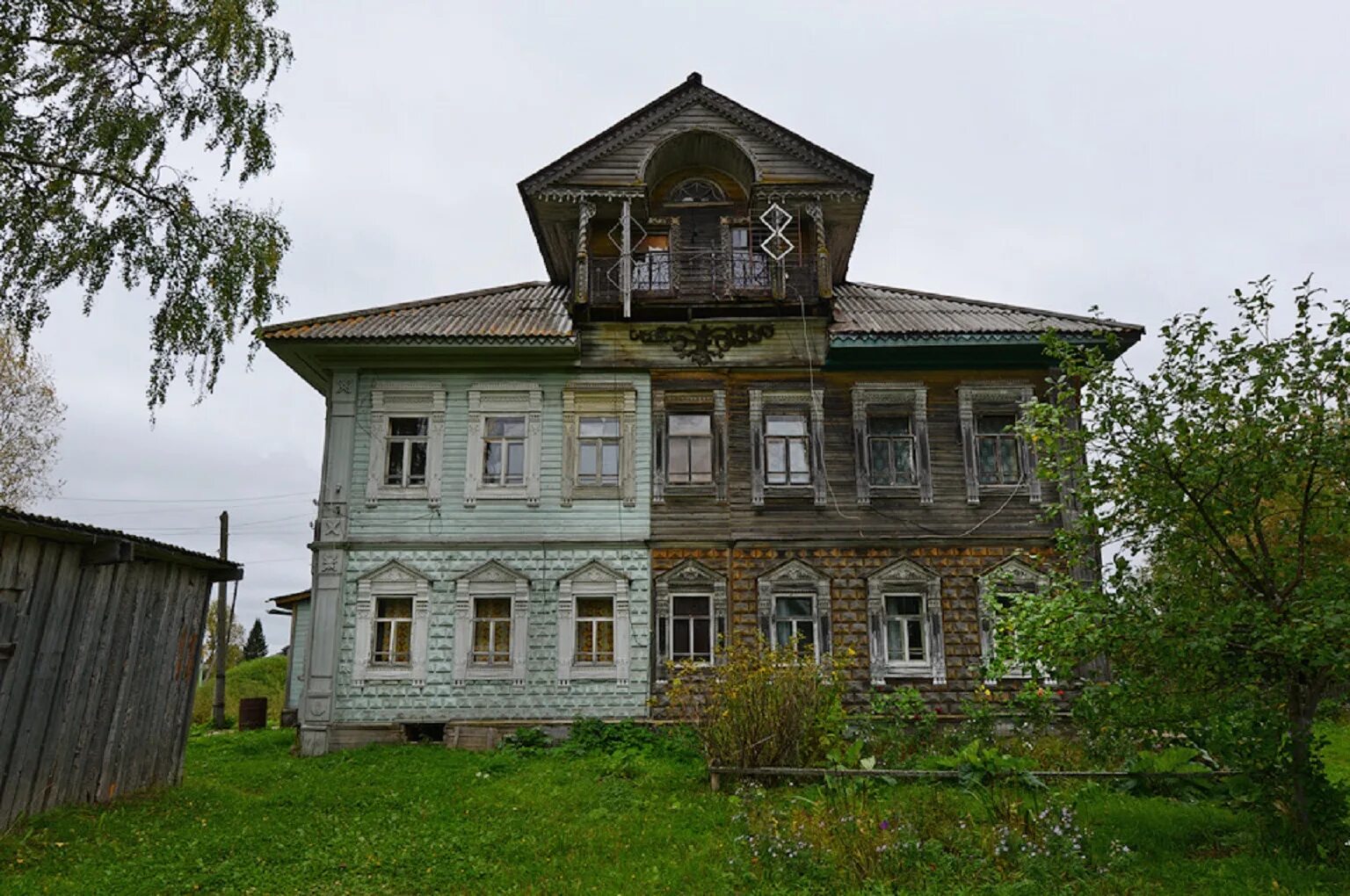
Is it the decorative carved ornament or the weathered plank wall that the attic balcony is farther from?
the weathered plank wall

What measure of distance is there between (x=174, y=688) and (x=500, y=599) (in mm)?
5209

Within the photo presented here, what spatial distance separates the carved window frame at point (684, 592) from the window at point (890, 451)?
348cm

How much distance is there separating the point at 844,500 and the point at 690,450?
292 cm

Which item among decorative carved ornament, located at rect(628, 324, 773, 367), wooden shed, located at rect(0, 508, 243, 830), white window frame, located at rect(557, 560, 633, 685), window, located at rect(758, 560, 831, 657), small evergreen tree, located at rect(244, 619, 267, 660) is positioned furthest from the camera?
small evergreen tree, located at rect(244, 619, 267, 660)

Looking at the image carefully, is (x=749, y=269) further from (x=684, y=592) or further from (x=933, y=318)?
(x=684, y=592)

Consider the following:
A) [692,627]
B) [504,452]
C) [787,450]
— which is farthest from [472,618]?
[787,450]

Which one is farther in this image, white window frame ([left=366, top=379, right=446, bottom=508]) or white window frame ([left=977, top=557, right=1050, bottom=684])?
white window frame ([left=366, top=379, right=446, bottom=508])

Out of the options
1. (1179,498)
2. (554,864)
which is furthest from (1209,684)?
(554,864)

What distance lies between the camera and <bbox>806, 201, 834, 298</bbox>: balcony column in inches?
614

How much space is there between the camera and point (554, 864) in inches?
302

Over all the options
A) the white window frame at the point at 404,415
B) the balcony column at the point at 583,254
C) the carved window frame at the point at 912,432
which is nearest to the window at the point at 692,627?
the carved window frame at the point at 912,432

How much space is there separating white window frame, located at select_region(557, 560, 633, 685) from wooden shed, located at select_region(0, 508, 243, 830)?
556 centimetres

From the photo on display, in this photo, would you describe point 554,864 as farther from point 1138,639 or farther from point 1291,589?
point 1291,589

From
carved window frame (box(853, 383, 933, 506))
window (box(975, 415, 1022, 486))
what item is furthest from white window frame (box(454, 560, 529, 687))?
window (box(975, 415, 1022, 486))
